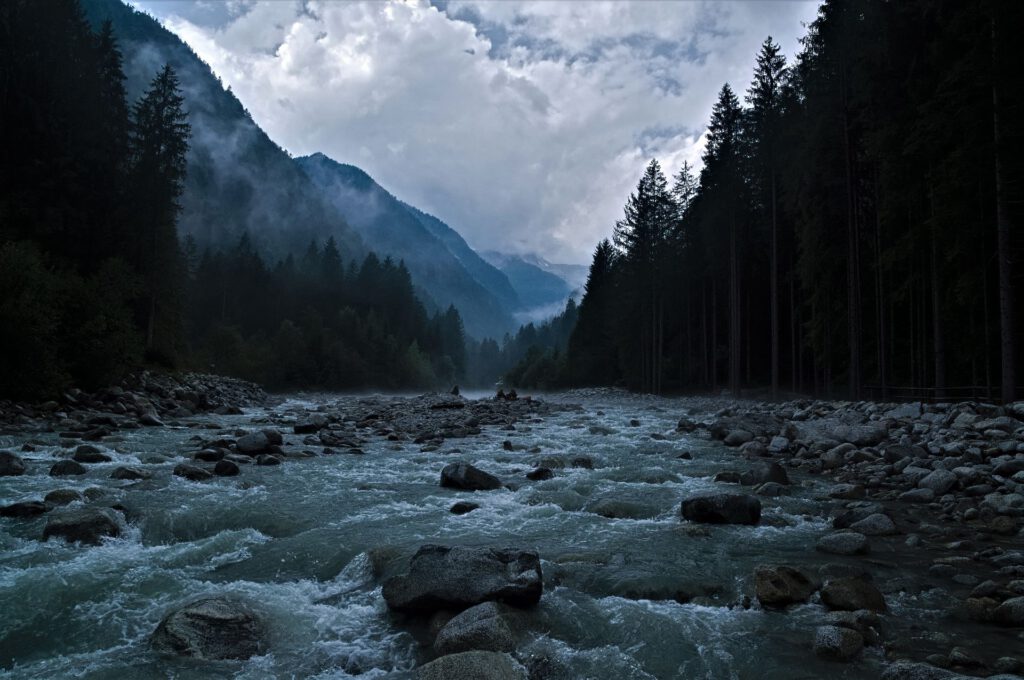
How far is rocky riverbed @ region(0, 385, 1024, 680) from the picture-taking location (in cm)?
511

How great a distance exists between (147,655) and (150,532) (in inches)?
149

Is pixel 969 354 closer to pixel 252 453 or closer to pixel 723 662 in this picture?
pixel 723 662

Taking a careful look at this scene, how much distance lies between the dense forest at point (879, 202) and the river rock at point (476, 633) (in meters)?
17.1

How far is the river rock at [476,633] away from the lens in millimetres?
5105

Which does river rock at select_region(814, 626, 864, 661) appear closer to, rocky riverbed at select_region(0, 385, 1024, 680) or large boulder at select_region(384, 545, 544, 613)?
rocky riverbed at select_region(0, 385, 1024, 680)

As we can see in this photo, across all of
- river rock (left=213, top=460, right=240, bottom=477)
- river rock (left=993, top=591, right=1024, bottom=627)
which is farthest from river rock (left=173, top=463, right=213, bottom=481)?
river rock (left=993, top=591, right=1024, bottom=627)

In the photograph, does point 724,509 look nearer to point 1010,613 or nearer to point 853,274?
point 1010,613

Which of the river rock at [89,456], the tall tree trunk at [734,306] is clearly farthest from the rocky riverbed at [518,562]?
the tall tree trunk at [734,306]

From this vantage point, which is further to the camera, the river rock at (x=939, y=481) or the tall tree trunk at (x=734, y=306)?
the tall tree trunk at (x=734, y=306)

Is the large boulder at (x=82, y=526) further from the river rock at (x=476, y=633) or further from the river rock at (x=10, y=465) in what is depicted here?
the river rock at (x=476, y=633)

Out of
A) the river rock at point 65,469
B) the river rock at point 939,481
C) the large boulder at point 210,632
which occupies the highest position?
the river rock at point 939,481

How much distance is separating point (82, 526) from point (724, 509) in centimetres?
971

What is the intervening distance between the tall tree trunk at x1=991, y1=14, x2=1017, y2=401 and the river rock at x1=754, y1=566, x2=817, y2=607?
13690 mm

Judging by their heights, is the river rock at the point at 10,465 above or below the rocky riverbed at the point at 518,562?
above
